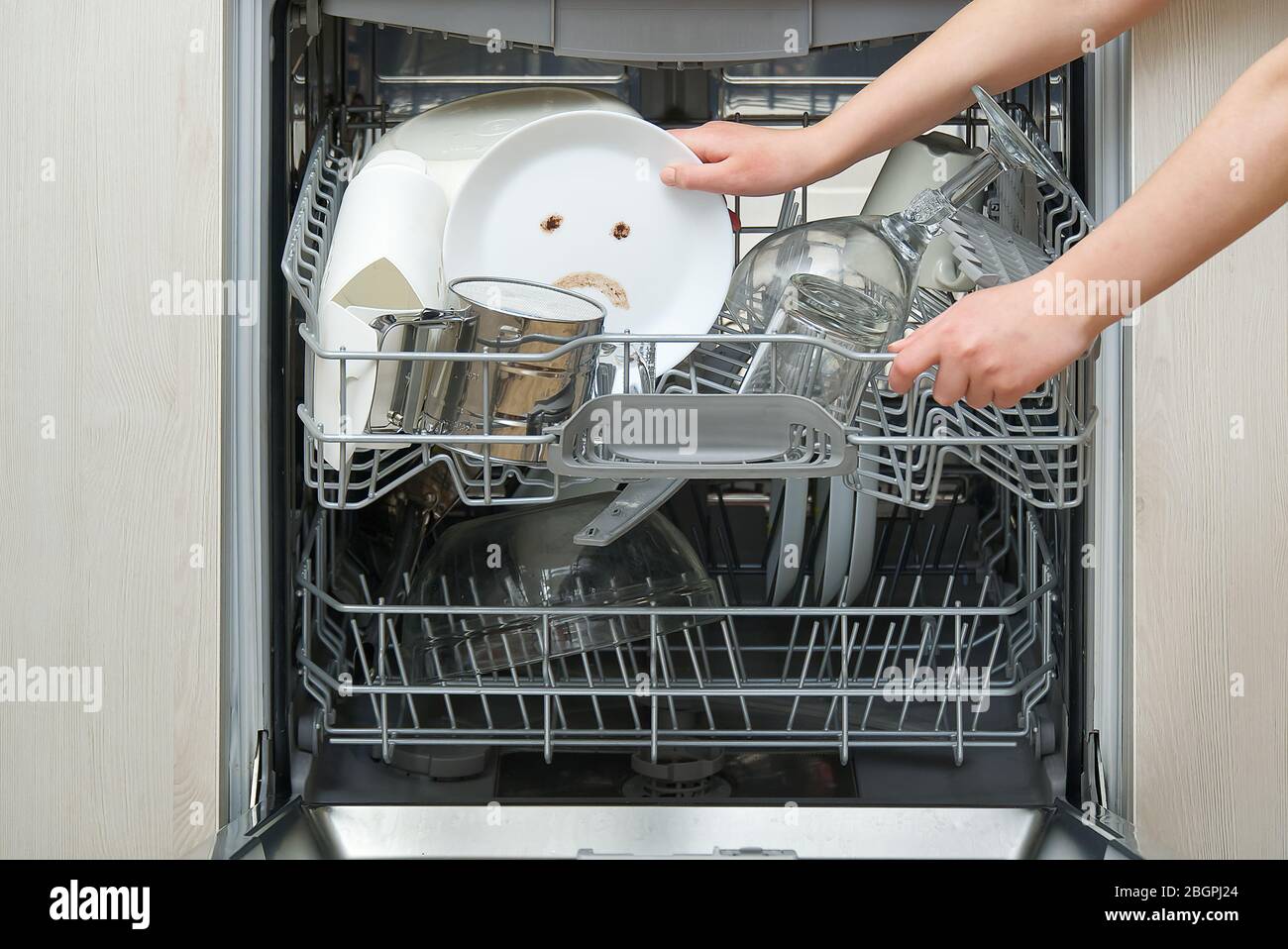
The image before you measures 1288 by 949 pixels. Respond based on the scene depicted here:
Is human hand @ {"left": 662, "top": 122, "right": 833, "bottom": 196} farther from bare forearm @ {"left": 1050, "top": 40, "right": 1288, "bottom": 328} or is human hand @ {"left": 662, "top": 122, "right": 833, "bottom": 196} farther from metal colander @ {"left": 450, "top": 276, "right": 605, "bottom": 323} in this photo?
bare forearm @ {"left": 1050, "top": 40, "right": 1288, "bottom": 328}

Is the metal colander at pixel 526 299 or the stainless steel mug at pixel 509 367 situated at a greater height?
the metal colander at pixel 526 299

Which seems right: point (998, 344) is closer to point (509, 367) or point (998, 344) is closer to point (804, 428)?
point (804, 428)

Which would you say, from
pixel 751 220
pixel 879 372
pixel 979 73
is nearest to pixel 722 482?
pixel 751 220

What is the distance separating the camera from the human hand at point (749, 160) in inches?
33.6

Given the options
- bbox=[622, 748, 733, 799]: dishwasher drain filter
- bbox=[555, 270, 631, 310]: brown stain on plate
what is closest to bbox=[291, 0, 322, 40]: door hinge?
bbox=[555, 270, 631, 310]: brown stain on plate

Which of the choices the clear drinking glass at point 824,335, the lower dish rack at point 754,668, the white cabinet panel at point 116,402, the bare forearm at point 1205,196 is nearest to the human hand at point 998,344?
the bare forearm at point 1205,196

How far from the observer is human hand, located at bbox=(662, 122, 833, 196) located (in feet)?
2.80

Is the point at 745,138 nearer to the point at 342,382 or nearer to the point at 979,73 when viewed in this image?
the point at 979,73

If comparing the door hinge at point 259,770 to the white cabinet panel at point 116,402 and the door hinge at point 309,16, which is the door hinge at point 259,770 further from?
the door hinge at point 309,16

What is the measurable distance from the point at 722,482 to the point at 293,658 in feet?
1.63

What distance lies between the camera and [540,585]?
3.34 ft

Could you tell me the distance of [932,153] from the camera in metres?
0.94

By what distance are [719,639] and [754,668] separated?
0.20 ft

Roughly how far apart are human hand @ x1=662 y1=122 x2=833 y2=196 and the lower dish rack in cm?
33
